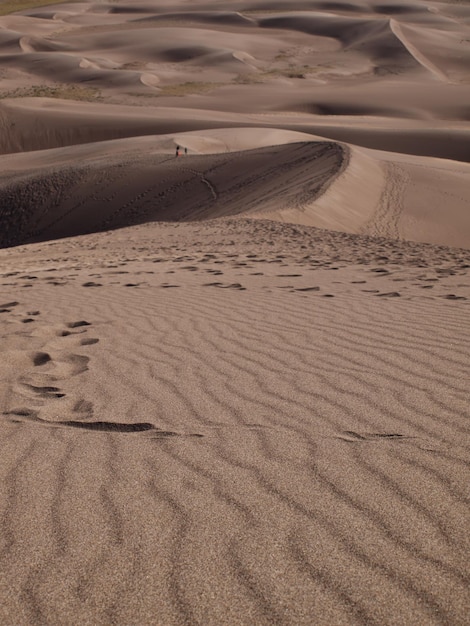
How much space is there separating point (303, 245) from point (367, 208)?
5.14 meters

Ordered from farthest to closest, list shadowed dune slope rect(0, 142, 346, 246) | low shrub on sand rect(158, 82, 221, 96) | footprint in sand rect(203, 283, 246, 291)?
low shrub on sand rect(158, 82, 221, 96) < shadowed dune slope rect(0, 142, 346, 246) < footprint in sand rect(203, 283, 246, 291)

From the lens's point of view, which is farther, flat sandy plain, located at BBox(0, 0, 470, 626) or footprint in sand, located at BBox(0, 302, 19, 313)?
footprint in sand, located at BBox(0, 302, 19, 313)

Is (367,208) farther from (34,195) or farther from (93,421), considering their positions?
(93,421)

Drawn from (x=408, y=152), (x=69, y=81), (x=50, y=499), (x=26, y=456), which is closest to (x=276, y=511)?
(x=50, y=499)

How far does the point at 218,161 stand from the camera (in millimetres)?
20500

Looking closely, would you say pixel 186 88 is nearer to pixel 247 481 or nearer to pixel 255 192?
pixel 255 192

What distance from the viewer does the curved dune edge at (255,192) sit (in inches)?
615

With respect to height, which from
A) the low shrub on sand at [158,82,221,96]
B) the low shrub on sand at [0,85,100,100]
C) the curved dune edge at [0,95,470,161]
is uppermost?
the low shrub on sand at [158,82,221,96]

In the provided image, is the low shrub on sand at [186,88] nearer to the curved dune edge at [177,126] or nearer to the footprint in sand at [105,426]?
the curved dune edge at [177,126]

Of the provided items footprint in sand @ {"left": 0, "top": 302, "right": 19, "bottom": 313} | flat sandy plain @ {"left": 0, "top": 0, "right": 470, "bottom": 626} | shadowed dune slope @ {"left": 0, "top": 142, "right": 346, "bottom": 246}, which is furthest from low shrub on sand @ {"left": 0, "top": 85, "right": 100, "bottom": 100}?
footprint in sand @ {"left": 0, "top": 302, "right": 19, "bottom": 313}

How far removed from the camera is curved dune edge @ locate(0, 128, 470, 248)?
15.6m

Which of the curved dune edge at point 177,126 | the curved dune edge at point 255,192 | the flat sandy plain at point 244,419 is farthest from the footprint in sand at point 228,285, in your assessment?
the curved dune edge at point 177,126

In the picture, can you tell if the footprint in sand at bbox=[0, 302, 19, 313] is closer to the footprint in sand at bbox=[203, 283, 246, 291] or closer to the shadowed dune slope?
the footprint in sand at bbox=[203, 283, 246, 291]

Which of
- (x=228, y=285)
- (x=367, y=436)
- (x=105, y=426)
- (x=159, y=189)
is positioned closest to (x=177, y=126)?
(x=159, y=189)
